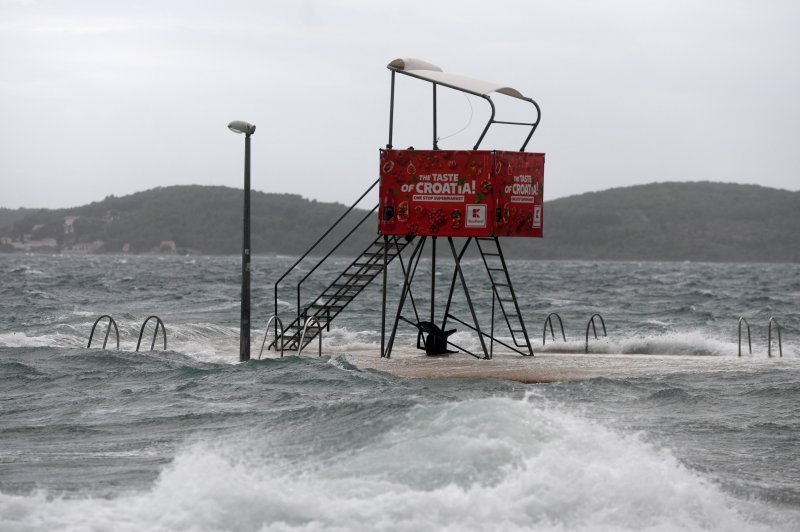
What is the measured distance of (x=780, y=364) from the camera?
21281 millimetres

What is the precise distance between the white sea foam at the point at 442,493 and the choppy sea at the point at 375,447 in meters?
0.02

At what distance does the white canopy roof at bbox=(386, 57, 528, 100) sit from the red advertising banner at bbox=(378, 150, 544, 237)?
1261 millimetres

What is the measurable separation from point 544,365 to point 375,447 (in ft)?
29.7

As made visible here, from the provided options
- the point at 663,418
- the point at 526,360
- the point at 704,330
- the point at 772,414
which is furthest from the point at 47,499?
the point at 704,330

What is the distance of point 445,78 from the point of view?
21766 mm

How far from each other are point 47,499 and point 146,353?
1324cm

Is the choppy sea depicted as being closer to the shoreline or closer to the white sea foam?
the white sea foam

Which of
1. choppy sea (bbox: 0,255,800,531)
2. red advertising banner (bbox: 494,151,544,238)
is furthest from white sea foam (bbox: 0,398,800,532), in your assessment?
red advertising banner (bbox: 494,151,544,238)

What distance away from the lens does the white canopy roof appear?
2155 centimetres

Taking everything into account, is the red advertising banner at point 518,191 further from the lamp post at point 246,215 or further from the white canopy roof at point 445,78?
the lamp post at point 246,215

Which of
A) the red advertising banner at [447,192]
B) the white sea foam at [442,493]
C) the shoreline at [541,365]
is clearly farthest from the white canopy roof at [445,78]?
the white sea foam at [442,493]

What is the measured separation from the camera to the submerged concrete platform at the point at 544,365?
1909 cm

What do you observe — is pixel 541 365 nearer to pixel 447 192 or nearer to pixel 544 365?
pixel 544 365

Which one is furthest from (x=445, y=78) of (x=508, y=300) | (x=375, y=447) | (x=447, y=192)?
(x=375, y=447)
